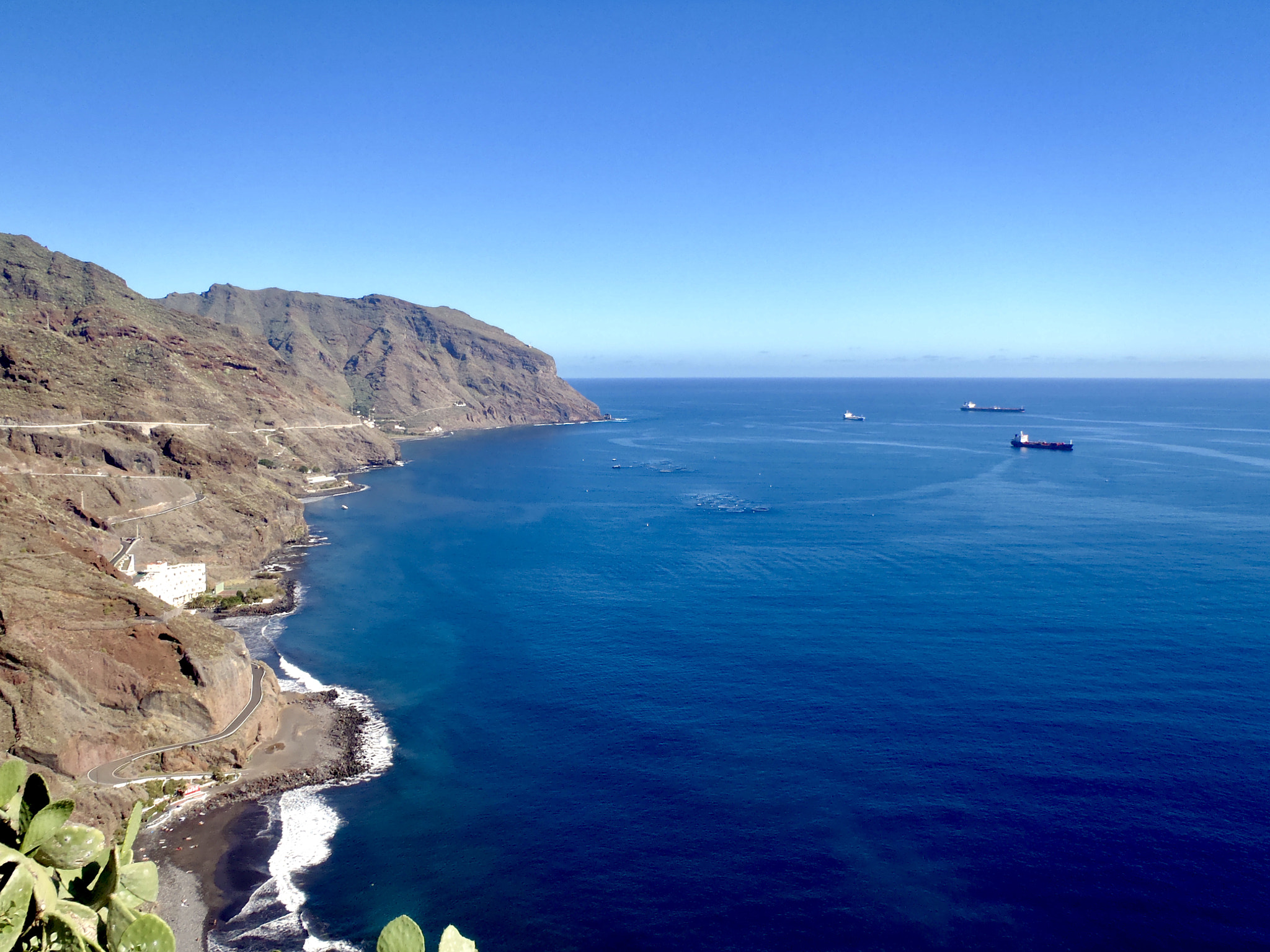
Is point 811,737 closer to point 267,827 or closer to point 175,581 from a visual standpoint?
point 267,827

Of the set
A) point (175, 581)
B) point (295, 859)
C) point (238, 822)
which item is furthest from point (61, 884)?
point (175, 581)

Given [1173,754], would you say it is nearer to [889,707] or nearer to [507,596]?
[889,707]

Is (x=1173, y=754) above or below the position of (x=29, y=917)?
below

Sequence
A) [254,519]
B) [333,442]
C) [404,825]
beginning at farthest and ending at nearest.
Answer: [333,442] → [254,519] → [404,825]

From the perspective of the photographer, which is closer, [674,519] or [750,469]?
[674,519]

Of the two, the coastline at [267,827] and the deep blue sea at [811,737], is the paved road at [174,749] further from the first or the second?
the deep blue sea at [811,737]

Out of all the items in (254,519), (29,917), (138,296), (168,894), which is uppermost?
(138,296)

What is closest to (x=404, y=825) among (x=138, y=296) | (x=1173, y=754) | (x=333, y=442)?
(x=1173, y=754)

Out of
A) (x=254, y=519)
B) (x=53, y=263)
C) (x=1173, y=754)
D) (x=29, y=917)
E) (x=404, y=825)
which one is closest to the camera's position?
(x=29, y=917)
